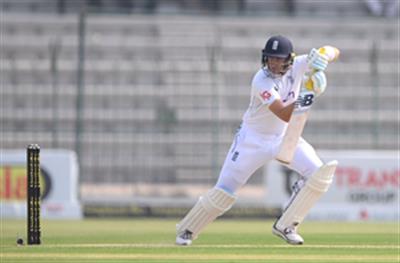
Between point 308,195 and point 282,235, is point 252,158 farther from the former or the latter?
point 282,235

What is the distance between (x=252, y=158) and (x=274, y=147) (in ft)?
0.60

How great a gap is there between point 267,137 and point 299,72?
0.53m

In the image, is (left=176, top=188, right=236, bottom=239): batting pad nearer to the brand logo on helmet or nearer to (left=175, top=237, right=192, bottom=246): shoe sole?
(left=175, top=237, right=192, bottom=246): shoe sole

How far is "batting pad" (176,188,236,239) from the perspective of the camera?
846 cm

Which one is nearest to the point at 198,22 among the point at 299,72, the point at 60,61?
the point at 60,61

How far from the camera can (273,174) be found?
16.5m

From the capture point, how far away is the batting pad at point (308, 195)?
841 cm

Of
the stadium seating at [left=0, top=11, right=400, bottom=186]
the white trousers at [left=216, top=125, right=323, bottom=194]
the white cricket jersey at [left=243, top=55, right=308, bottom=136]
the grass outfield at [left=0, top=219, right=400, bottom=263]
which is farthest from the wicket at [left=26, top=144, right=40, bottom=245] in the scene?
the stadium seating at [left=0, top=11, right=400, bottom=186]

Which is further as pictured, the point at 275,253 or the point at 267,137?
the point at 267,137

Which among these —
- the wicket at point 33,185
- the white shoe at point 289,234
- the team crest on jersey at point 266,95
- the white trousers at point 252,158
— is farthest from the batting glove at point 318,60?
the wicket at point 33,185

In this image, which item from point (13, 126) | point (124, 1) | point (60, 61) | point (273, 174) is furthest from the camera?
point (124, 1)

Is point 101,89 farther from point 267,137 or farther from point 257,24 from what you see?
point 267,137

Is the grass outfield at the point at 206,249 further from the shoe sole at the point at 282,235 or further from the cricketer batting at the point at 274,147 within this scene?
the cricketer batting at the point at 274,147

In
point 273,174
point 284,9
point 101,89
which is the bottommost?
point 273,174
